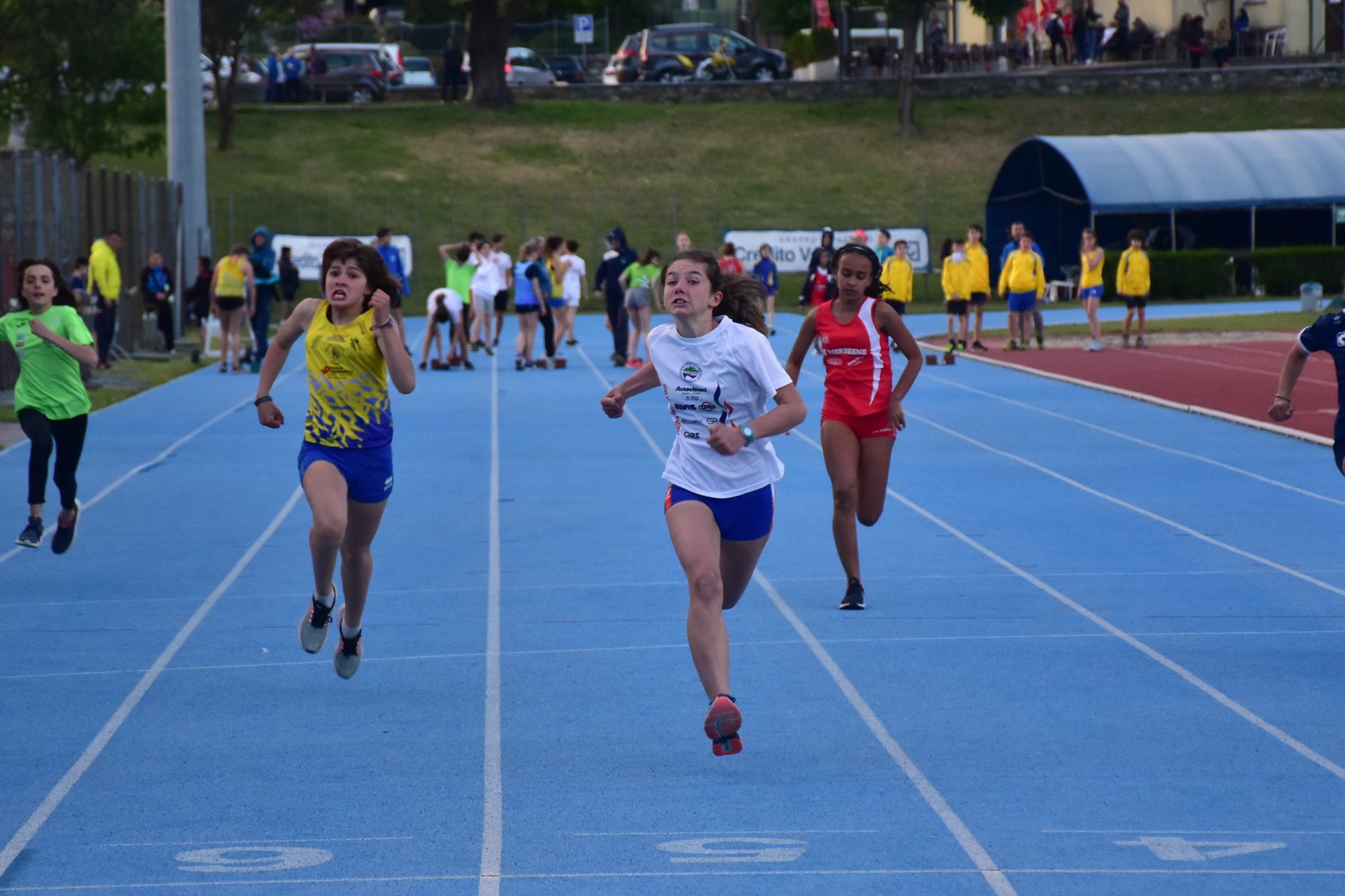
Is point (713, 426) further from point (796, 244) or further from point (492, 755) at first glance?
point (796, 244)

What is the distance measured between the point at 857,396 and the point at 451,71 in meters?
54.5

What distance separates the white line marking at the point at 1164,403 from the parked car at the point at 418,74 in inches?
1668

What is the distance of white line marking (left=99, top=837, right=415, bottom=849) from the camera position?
5438 mm

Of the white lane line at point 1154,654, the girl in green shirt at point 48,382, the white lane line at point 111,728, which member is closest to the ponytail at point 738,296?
the white lane line at point 1154,654

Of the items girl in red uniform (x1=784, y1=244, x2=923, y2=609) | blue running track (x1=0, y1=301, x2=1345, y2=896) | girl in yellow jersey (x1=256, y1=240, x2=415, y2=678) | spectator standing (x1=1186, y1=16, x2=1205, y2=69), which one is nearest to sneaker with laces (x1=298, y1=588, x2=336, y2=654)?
girl in yellow jersey (x1=256, y1=240, x2=415, y2=678)

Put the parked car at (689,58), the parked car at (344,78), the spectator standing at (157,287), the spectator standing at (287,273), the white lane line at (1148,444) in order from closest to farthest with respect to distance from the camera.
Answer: the white lane line at (1148,444) < the spectator standing at (157,287) < the spectator standing at (287,273) < the parked car at (344,78) < the parked car at (689,58)

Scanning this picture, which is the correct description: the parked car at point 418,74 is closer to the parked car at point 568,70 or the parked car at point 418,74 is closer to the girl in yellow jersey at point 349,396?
the parked car at point 568,70

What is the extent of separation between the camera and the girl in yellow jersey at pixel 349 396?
713 centimetres

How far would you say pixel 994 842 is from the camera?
17.7ft

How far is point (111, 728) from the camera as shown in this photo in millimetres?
6957

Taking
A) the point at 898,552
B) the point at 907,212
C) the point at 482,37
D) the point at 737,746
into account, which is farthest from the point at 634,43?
the point at 737,746

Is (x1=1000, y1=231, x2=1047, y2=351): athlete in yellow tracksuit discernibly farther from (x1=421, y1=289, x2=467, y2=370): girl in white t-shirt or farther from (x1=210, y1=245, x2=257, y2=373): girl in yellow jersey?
(x1=210, y1=245, x2=257, y2=373): girl in yellow jersey

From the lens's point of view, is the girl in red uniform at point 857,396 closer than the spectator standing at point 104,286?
Yes

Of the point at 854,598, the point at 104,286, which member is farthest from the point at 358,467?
the point at 104,286
